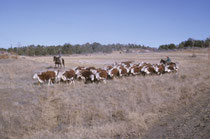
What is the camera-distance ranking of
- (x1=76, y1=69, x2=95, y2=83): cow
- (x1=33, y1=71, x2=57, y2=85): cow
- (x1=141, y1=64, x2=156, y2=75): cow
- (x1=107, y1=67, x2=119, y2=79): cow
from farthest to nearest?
(x1=141, y1=64, x2=156, y2=75): cow → (x1=107, y1=67, x2=119, y2=79): cow → (x1=76, y1=69, x2=95, y2=83): cow → (x1=33, y1=71, x2=57, y2=85): cow

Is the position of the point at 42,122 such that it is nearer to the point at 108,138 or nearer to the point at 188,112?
the point at 108,138

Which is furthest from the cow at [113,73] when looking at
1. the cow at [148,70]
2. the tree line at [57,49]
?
the tree line at [57,49]

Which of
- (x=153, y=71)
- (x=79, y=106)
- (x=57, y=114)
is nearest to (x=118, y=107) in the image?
(x=79, y=106)

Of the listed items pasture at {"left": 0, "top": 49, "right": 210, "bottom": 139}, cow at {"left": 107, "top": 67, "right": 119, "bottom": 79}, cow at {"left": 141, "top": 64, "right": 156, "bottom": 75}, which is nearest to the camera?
pasture at {"left": 0, "top": 49, "right": 210, "bottom": 139}

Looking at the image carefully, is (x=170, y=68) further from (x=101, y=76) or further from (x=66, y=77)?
(x=66, y=77)

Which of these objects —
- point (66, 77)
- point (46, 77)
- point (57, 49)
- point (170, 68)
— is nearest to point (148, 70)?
point (170, 68)

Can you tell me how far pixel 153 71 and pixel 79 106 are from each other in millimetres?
10228

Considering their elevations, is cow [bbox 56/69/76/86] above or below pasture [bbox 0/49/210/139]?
above

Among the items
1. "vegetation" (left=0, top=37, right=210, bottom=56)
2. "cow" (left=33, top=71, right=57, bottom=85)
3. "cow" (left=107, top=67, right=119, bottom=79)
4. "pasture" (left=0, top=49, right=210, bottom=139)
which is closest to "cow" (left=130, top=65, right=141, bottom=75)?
"cow" (left=107, top=67, right=119, bottom=79)

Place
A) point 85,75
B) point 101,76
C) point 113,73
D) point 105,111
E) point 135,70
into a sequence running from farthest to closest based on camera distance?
point 135,70 → point 113,73 → point 85,75 → point 101,76 → point 105,111

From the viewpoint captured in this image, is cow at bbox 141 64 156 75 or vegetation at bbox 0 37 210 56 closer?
cow at bbox 141 64 156 75

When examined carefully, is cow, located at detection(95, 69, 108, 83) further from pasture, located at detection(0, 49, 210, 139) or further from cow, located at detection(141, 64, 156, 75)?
cow, located at detection(141, 64, 156, 75)

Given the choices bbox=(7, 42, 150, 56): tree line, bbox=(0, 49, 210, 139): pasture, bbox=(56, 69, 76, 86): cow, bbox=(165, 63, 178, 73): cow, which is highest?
bbox=(7, 42, 150, 56): tree line

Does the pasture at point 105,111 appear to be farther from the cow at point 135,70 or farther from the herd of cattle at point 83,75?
the cow at point 135,70
